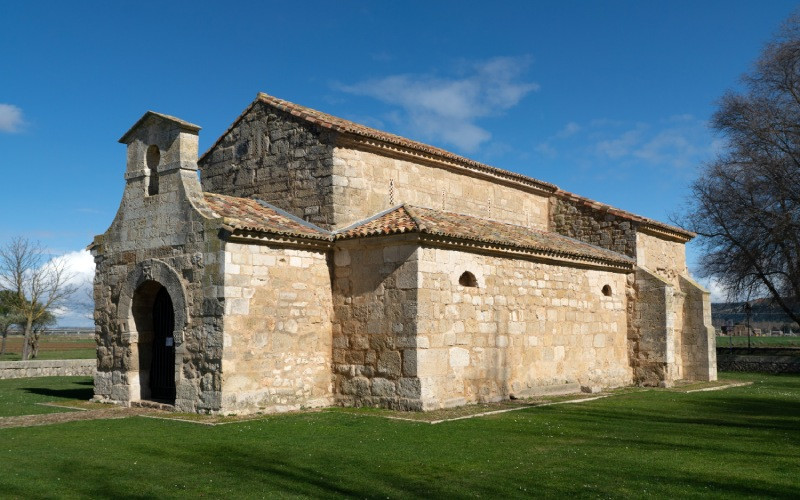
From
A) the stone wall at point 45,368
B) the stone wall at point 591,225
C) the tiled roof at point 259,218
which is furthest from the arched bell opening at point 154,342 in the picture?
the stone wall at point 591,225

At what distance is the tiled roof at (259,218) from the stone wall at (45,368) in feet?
40.9

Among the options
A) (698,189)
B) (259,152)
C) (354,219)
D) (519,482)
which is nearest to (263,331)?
(354,219)

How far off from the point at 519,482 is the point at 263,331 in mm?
6714

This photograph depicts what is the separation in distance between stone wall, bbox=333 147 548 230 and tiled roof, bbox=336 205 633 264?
356mm

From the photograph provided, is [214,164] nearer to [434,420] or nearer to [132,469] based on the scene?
[434,420]

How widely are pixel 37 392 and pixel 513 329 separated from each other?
38.1 feet

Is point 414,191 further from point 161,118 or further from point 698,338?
point 698,338

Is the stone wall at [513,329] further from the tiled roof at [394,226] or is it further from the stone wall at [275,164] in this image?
the stone wall at [275,164]

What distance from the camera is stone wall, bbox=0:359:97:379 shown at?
23.4 metres

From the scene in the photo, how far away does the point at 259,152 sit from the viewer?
52.7ft

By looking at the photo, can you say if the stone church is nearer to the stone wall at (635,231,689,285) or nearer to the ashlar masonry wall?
the stone wall at (635,231,689,285)

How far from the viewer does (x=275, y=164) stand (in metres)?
15.8

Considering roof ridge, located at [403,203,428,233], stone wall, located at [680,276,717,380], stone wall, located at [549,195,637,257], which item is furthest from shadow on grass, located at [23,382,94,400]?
stone wall, located at [680,276,717,380]

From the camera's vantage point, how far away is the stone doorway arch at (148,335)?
14.4 meters
